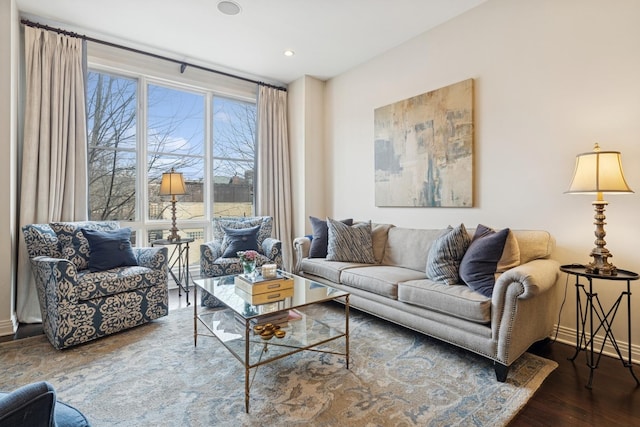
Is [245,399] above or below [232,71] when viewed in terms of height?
below

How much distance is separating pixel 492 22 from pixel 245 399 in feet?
11.2

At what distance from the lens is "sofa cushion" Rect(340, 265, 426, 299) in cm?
256

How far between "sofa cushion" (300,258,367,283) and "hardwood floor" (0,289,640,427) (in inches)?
66.0

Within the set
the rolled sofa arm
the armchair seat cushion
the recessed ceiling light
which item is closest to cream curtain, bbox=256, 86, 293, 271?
the recessed ceiling light

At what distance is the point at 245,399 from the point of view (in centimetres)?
166

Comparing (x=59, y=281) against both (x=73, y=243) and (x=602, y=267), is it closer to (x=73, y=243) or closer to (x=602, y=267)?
(x=73, y=243)

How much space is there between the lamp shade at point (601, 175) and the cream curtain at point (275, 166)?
3375mm

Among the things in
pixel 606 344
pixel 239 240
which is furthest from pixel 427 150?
pixel 239 240

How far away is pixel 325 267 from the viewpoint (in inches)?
126

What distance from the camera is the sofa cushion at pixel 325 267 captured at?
307cm

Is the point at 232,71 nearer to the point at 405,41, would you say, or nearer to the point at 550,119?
the point at 405,41

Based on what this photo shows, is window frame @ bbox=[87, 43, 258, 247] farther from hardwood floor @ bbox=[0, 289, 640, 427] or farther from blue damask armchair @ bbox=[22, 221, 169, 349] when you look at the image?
hardwood floor @ bbox=[0, 289, 640, 427]

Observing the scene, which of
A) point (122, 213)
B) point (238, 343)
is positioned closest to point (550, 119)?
point (238, 343)

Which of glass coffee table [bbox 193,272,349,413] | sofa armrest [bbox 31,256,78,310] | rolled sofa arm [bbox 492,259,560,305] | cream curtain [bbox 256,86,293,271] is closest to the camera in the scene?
rolled sofa arm [bbox 492,259,560,305]
